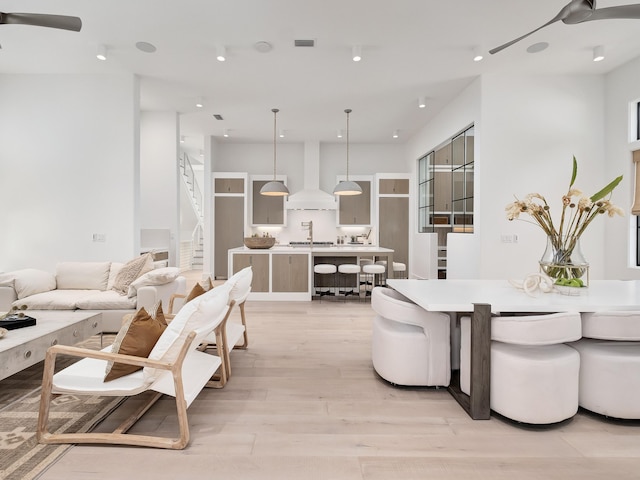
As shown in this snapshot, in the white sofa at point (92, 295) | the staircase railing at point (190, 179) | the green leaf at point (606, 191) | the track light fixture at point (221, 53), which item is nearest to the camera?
the green leaf at point (606, 191)

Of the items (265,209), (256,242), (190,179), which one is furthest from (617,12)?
(190,179)

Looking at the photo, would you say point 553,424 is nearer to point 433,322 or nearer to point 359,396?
point 433,322

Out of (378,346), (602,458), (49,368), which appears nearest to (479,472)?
(602,458)

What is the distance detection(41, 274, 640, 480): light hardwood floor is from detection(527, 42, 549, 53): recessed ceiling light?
399 cm

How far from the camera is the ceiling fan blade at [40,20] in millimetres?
2580

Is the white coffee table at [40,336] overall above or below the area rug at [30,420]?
above

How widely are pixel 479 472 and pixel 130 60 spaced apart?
5.53 meters

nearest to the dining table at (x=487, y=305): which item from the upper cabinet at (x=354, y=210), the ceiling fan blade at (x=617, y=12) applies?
the ceiling fan blade at (x=617, y=12)

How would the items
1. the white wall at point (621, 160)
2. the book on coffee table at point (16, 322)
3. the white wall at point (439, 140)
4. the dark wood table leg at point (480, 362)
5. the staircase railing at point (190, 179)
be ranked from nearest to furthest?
the dark wood table leg at point (480, 362) < the book on coffee table at point (16, 322) < the white wall at point (621, 160) < the white wall at point (439, 140) < the staircase railing at point (190, 179)

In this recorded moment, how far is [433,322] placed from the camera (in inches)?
102

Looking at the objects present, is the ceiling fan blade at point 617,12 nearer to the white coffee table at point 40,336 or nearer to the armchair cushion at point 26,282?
the white coffee table at point 40,336

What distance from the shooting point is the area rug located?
5.74 ft

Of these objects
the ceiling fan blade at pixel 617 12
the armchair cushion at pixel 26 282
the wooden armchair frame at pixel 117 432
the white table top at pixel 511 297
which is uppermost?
the ceiling fan blade at pixel 617 12

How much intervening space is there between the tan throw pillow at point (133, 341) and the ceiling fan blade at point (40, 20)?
7.66 ft
